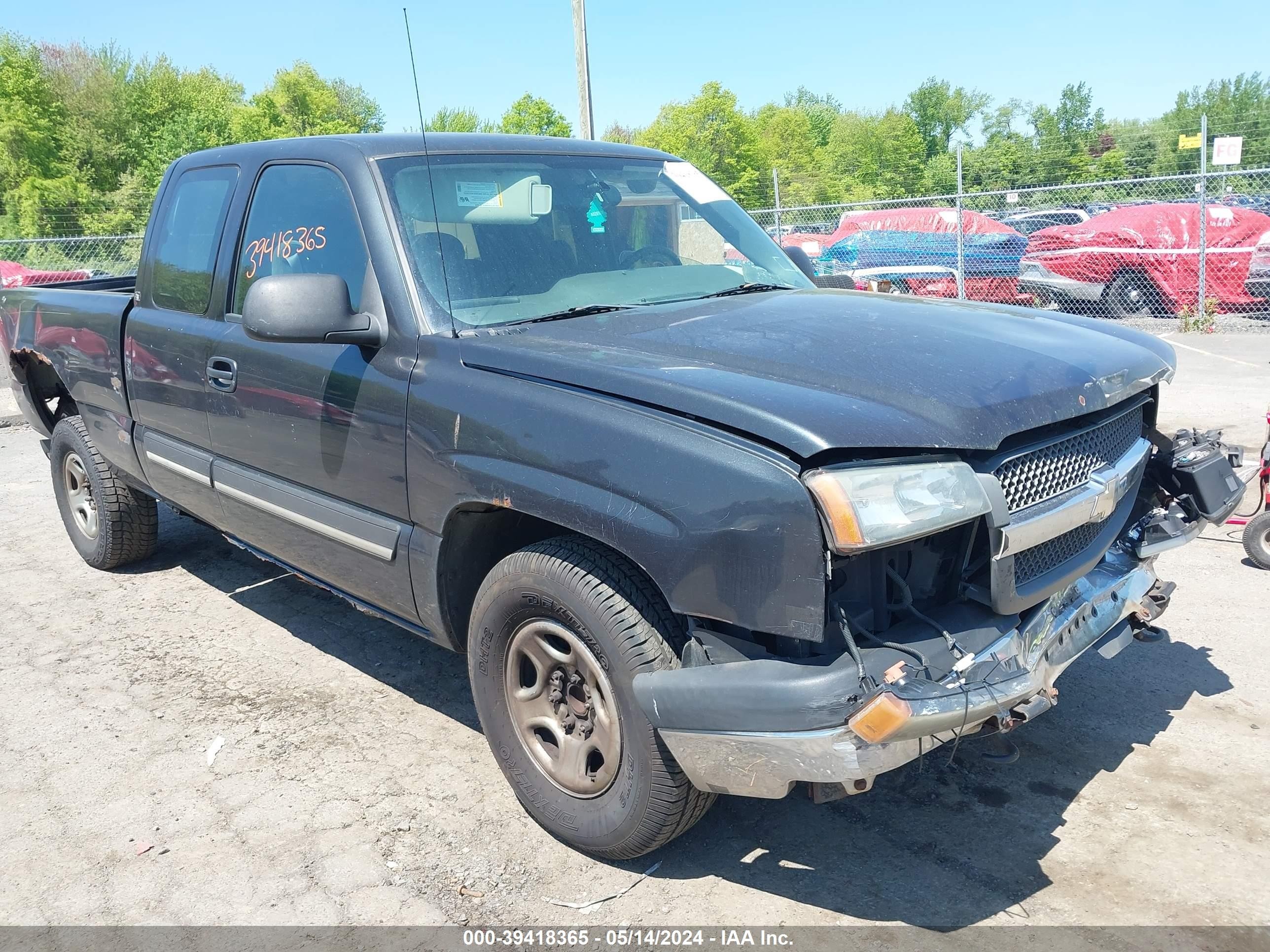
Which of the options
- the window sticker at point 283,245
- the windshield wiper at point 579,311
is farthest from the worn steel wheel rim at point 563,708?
the window sticker at point 283,245

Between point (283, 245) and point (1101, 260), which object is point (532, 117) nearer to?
point (1101, 260)

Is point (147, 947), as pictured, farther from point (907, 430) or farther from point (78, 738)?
point (907, 430)

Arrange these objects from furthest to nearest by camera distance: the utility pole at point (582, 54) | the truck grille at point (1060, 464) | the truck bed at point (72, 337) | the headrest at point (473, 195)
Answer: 1. the utility pole at point (582, 54)
2. the truck bed at point (72, 337)
3. the headrest at point (473, 195)
4. the truck grille at point (1060, 464)

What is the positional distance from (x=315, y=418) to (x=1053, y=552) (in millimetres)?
2276

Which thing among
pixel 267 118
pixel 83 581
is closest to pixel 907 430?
pixel 83 581

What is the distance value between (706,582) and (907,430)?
558mm

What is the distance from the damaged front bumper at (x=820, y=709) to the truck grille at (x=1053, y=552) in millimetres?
103

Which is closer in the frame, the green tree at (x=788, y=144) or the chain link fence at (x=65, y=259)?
the chain link fence at (x=65, y=259)

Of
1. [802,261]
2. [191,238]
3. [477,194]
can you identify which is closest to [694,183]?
[802,261]

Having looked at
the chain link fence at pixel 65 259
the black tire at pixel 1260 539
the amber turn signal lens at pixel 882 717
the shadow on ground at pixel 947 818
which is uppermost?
the chain link fence at pixel 65 259

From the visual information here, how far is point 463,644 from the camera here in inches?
128

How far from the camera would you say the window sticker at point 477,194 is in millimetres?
3398

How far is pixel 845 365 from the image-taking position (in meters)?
2.60

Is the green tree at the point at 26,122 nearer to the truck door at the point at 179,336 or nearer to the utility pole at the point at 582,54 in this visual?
the utility pole at the point at 582,54
